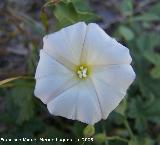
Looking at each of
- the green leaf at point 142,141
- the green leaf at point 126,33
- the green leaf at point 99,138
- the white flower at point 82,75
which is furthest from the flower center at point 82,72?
the green leaf at point 126,33

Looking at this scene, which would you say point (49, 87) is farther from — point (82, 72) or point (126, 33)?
point (126, 33)

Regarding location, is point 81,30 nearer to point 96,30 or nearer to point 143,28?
point 96,30

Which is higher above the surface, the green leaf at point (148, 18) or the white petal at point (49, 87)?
the white petal at point (49, 87)

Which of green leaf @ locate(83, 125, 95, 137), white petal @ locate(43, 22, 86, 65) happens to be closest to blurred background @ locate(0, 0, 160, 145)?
green leaf @ locate(83, 125, 95, 137)

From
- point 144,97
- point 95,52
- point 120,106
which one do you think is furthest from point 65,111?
point 144,97

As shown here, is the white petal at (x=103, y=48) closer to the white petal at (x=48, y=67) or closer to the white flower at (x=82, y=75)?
the white flower at (x=82, y=75)

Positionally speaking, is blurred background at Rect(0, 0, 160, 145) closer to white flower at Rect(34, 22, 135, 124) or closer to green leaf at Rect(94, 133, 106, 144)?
green leaf at Rect(94, 133, 106, 144)

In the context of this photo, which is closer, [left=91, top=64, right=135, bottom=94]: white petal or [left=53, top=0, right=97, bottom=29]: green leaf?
[left=91, top=64, right=135, bottom=94]: white petal
